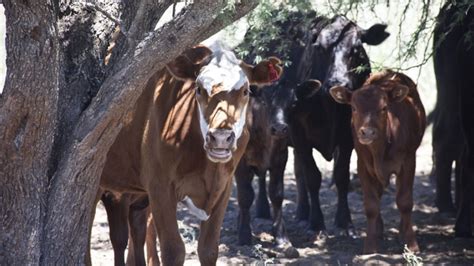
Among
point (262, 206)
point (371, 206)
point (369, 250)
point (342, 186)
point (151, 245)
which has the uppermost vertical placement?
point (342, 186)

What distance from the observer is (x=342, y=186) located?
11.3 metres

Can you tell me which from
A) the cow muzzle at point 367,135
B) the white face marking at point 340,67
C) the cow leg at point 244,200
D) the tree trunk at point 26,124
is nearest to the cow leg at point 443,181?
the white face marking at point 340,67

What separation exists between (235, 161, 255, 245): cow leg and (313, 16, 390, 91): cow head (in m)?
1.19

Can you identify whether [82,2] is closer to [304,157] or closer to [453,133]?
[304,157]

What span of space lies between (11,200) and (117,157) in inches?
76.6

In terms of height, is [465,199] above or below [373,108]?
below

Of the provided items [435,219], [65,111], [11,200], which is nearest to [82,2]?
[65,111]

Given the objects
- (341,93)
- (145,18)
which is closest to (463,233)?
(341,93)

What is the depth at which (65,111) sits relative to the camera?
6.70m

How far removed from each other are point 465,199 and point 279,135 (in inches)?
80.1

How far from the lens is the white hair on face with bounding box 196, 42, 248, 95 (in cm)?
745

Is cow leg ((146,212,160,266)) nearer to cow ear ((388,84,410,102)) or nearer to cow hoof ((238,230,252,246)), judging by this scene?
cow hoof ((238,230,252,246))

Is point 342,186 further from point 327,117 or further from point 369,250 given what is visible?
point 369,250

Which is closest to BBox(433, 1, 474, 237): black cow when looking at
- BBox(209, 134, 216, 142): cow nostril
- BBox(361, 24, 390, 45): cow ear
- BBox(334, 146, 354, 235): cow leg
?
BBox(361, 24, 390, 45): cow ear
